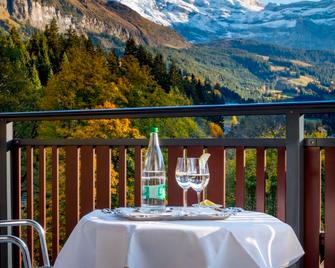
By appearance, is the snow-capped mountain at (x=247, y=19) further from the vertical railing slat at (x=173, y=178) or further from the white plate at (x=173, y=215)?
the white plate at (x=173, y=215)

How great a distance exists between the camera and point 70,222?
10.3 ft

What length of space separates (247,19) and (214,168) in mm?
15820

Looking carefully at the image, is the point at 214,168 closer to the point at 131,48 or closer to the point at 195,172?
the point at 195,172

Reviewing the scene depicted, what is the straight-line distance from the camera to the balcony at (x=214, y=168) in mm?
2516

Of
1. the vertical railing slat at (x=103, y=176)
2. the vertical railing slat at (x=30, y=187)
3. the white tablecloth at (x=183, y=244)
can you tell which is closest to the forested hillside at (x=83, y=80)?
the vertical railing slat at (x=30, y=187)

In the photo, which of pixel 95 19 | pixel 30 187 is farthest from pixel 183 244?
pixel 95 19

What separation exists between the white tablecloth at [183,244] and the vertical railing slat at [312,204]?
3.23 feet

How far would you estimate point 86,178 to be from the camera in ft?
10.1

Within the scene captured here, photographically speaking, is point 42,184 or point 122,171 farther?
point 42,184

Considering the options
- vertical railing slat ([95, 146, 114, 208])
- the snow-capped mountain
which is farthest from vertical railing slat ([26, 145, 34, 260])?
the snow-capped mountain

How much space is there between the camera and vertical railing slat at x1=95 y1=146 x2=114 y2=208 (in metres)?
2.96

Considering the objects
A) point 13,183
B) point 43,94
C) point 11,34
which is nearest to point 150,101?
point 43,94

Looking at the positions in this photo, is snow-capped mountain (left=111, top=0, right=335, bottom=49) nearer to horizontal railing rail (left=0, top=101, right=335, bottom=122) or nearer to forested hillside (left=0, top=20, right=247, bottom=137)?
forested hillside (left=0, top=20, right=247, bottom=137)

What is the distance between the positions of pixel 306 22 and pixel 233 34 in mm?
2237
